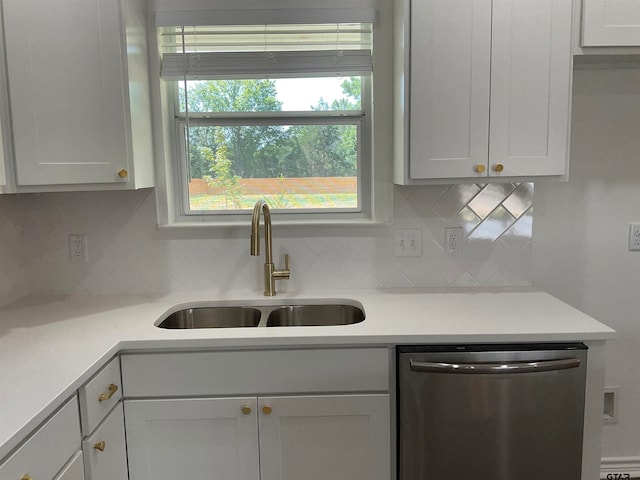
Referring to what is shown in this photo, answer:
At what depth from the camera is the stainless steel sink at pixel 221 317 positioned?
2293mm

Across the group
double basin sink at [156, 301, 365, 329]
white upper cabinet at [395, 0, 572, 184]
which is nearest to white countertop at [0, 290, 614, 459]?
double basin sink at [156, 301, 365, 329]

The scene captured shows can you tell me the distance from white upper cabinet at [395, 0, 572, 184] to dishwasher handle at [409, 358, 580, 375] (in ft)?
2.31

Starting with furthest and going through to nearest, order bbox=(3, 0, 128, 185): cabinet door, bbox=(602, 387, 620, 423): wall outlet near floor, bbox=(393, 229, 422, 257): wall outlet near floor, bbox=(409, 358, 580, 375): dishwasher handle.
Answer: bbox=(602, 387, 620, 423): wall outlet near floor
bbox=(393, 229, 422, 257): wall outlet near floor
bbox=(3, 0, 128, 185): cabinet door
bbox=(409, 358, 580, 375): dishwasher handle

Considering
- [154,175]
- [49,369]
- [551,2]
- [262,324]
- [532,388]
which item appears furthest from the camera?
[154,175]

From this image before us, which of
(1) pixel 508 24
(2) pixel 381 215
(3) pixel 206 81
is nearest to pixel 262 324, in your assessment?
(2) pixel 381 215

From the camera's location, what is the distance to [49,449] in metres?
1.33

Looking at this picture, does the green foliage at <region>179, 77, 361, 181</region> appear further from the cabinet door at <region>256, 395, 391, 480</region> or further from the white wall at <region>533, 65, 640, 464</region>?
the cabinet door at <region>256, 395, 391, 480</region>

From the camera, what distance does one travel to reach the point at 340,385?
1.83 m

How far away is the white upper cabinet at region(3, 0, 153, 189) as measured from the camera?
74.2 inches

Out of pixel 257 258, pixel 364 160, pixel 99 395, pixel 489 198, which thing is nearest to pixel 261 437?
pixel 99 395

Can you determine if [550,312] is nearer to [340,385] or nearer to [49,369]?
[340,385]

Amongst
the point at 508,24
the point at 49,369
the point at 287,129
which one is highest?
the point at 508,24

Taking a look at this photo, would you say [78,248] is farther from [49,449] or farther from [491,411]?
[491,411]

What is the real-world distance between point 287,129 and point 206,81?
1.34 feet
